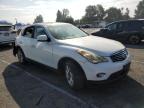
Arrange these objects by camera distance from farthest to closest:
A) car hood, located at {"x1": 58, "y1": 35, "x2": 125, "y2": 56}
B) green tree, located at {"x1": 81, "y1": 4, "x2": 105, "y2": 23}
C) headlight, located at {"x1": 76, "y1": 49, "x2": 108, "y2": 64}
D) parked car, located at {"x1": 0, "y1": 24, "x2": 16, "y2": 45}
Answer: green tree, located at {"x1": 81, "y1": 4, "x2": 105, "y2": 23} < parked car, located at {"x1": 0, "y1": 24, "x2": 16, "y2": 45} < car hood, located at {"x1": 58, "y1": 35, "x2": 125, "y2": 56} < headlight, located at {"x1": 76, "y1": 49, "x2": 108, "y2": 64}

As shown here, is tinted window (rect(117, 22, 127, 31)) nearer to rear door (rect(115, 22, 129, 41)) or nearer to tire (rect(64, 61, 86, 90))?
rear door (rect(115, 22, 129, 41))

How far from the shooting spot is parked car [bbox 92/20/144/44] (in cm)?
1398

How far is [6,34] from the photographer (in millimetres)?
14531

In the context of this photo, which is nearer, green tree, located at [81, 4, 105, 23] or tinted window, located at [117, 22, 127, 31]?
tinted window, located at [117, 22, 127, 31]

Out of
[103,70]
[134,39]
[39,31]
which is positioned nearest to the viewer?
[103,70]

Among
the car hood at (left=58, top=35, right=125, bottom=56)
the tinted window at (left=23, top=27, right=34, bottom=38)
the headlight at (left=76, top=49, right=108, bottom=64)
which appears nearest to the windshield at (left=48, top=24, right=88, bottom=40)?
the car hood at (left=58, top=35, right=125, bottom=56)

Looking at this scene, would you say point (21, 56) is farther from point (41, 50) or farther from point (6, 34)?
point (6, 34)

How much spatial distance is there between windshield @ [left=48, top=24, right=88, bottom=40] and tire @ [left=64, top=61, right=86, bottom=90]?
116 centimetres

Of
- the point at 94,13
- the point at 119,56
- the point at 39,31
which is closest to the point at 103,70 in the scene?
the point at 119,56

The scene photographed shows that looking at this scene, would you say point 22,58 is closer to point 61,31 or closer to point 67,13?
point 61,31

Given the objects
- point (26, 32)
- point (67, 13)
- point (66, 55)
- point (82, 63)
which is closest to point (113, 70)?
point (82, 63)

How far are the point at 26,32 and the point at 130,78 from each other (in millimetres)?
4276

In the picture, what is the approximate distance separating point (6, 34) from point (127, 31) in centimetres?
776

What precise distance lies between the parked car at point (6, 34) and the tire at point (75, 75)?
968 centimetres
